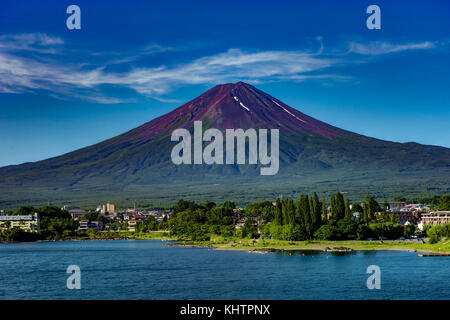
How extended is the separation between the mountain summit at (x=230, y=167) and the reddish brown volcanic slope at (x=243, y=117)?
0.28 m

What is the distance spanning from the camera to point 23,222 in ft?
294

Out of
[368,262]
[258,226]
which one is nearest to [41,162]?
[258,226]

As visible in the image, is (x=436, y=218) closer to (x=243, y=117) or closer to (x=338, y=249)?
(x=338, y=249)

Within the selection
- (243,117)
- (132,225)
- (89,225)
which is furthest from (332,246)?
(243,117)

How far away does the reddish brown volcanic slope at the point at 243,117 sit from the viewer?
183 m

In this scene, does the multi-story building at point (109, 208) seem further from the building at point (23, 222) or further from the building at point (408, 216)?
the building at point (408, 216)

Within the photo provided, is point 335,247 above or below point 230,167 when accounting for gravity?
below

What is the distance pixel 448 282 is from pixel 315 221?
88.8ft

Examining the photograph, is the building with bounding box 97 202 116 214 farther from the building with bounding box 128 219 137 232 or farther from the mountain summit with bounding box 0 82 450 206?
the building with bounding box 128 219 137 232

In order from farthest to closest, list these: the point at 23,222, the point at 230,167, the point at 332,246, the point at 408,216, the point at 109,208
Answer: the point at 230,167 < the point at 109,208 < the point at 23,222 < the point at 408,216 < the point at 332,246

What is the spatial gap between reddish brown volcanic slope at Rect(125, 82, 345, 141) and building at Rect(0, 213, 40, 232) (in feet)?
305

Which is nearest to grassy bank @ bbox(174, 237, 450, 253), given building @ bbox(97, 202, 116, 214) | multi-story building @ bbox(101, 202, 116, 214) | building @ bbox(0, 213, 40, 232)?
building @ bbox(0, 213, 40, 232)

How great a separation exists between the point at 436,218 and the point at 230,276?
144 ft

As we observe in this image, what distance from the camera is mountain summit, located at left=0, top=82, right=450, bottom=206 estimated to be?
155 meters
